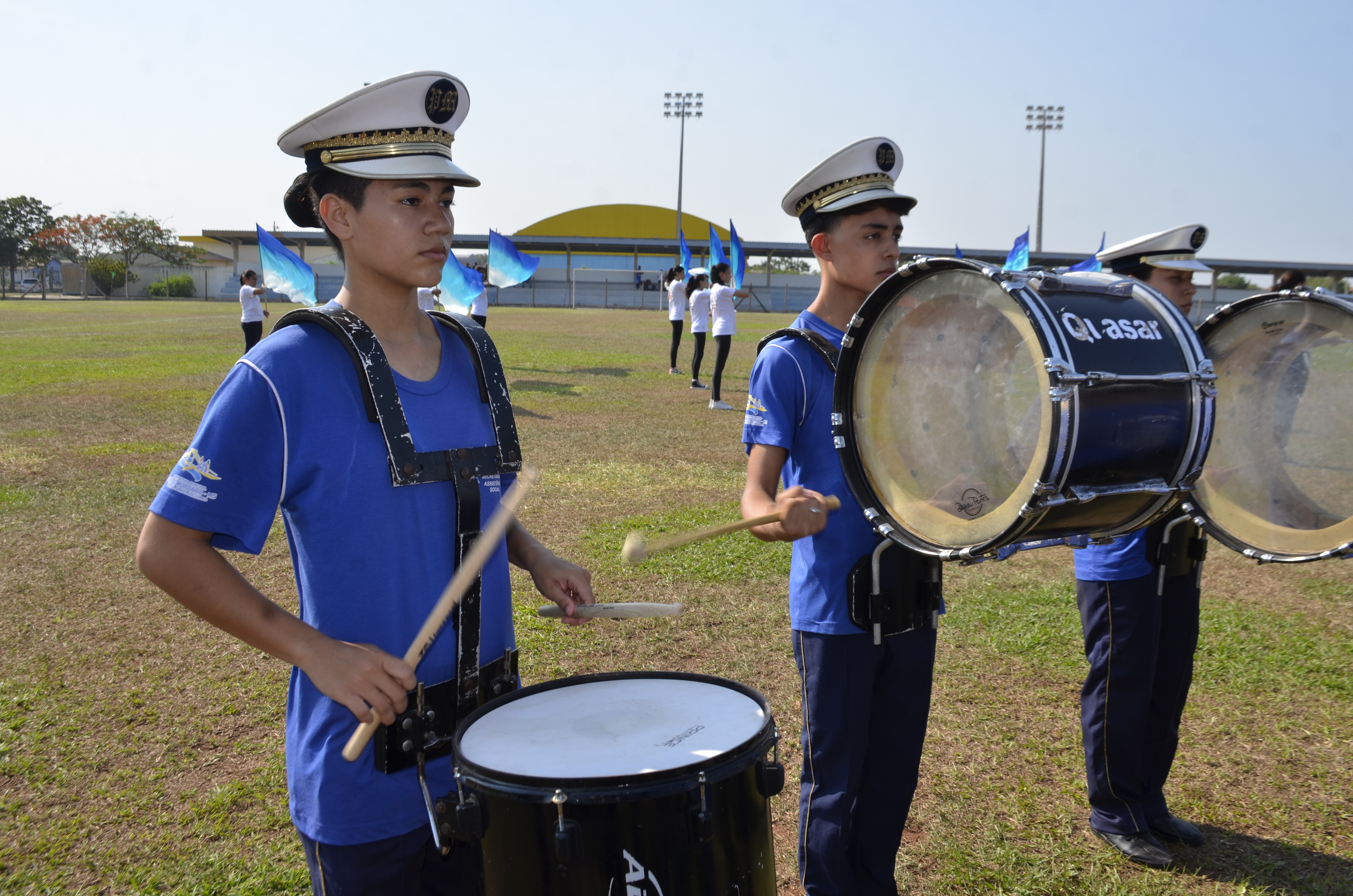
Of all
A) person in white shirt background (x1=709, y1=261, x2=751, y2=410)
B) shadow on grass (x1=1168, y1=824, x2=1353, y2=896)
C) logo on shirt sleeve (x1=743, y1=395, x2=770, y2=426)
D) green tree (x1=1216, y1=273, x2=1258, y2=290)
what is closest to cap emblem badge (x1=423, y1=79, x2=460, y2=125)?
logo on shirt sleeve (x1=743, y1=395, x2=770, y2=426)

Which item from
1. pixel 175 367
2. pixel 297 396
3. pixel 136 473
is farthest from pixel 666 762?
pixel 175 367

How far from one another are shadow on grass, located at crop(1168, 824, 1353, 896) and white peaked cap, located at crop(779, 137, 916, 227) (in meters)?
2.39

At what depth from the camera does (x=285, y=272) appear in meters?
17.5

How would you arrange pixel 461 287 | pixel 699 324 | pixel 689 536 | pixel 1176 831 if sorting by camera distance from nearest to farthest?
pixel 689 536
pixel 1176 831
pixel 461 287
pixel 699 324

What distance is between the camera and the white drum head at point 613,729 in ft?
5.36

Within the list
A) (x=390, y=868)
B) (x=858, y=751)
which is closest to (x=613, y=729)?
(x=390, y=868)

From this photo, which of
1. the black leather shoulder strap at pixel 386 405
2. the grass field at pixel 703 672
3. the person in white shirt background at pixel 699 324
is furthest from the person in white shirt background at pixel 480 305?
the black leather shoulder strap at pixel 386 405

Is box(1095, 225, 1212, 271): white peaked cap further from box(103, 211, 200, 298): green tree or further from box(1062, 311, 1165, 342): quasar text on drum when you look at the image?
box(103, 211, 200, 298): green tree

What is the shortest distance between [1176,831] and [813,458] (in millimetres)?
2015

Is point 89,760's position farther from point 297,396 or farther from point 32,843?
point 297,396

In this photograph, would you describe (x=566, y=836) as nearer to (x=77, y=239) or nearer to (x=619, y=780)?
(x=619, y=780)

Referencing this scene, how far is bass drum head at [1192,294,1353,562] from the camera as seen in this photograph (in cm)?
275

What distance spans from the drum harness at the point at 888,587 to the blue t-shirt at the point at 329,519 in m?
1.11

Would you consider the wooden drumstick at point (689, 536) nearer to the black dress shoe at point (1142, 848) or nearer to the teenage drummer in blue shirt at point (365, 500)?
the teenage drummer in blue shirt at point (365, 500)
